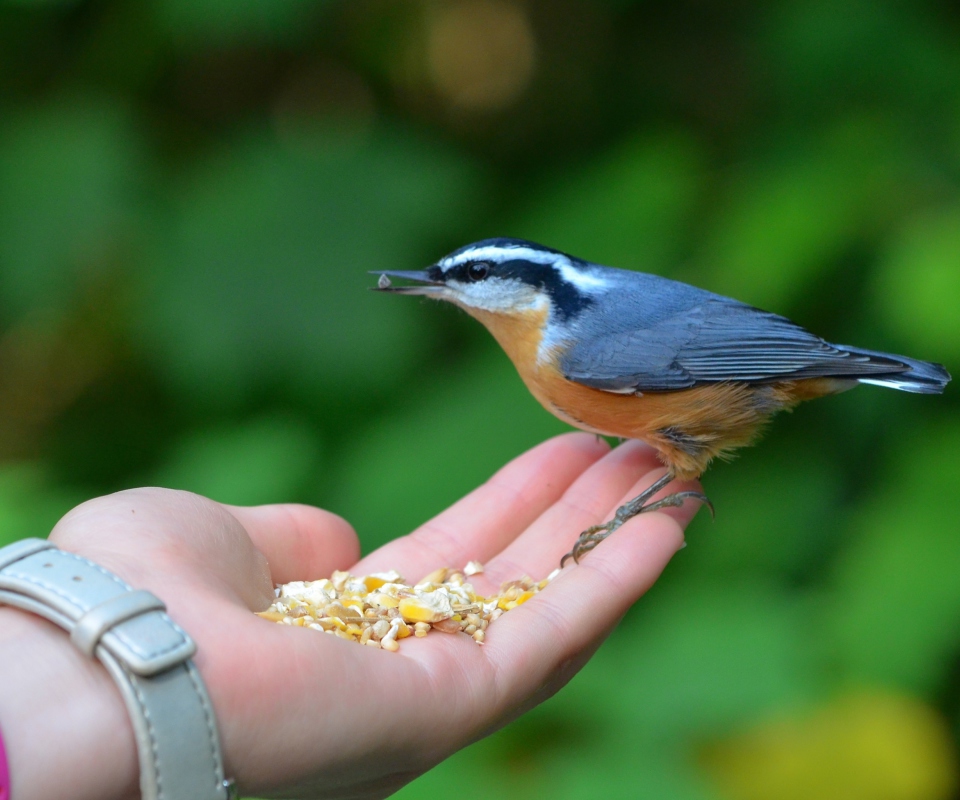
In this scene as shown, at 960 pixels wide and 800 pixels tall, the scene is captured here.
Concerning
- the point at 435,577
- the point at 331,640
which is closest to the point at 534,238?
the point at 435,577

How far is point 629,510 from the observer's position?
2.28 meters

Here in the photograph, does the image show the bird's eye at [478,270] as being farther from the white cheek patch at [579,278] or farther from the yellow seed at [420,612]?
the yellow seed at [420,612]

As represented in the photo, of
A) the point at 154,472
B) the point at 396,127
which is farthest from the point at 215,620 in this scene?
the point at 396,127

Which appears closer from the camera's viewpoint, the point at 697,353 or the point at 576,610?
the point at 576,610

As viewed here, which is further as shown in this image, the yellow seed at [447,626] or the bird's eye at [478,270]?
the bird's eye at [478,270]

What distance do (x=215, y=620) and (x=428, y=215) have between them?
2273 mm

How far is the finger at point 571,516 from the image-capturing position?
2.26 m

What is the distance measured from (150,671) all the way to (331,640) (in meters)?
0.28

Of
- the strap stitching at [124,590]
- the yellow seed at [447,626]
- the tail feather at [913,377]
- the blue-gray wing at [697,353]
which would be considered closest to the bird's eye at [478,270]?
the blue-gray wing at [697,353]

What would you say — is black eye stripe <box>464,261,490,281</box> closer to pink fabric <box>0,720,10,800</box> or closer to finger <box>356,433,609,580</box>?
finger <box>356,433,609,580</box>

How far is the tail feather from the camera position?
232 cm

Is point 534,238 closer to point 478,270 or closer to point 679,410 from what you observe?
point 478,270

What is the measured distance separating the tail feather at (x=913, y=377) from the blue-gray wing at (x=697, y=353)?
0.03 ft

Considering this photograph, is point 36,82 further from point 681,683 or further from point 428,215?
point 681,683
